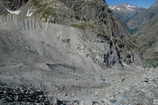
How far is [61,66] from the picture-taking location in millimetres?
25969

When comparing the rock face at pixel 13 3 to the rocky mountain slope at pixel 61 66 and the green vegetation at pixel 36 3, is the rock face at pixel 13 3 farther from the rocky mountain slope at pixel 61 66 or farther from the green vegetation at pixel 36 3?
the rocky mountain slope at pixel 61 66

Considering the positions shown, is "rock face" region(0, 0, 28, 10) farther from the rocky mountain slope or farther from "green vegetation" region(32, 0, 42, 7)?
the rocky mountain slope

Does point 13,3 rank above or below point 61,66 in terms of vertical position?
above

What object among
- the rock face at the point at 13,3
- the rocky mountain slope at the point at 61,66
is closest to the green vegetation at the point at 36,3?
the rocky mountain slope at the point at 61,66

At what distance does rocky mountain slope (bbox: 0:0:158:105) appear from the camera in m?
12.1

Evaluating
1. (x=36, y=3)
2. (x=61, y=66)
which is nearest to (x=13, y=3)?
(x=36, y=3)

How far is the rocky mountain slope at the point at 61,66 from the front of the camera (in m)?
12.1

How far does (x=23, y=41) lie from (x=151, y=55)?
574 ft

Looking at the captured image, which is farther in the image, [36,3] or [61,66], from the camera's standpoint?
[36,3]

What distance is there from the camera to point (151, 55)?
588 ft

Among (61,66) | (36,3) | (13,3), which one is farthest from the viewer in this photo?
(13,3)

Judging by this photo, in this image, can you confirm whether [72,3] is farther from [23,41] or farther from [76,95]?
[76,95]

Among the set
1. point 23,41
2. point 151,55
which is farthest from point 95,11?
point 151,55

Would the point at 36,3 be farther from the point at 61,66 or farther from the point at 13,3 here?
the point at 61,66
